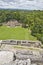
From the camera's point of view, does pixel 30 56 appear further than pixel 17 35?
No

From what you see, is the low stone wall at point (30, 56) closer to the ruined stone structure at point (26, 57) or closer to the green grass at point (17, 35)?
the ruined stone structure at point (26, 57)

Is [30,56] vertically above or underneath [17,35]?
above

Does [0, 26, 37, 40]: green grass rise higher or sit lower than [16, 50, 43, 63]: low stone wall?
lower

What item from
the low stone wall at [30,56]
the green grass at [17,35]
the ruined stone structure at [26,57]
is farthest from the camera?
the green grass at [17,35]

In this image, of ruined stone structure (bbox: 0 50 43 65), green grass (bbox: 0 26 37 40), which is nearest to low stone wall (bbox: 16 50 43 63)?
ruined stone structure (bbox: 0 50 43 65)

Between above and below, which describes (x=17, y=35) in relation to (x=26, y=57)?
below

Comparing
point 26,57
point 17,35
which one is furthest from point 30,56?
point 17,35

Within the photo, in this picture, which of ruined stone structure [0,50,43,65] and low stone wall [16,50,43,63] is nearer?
ruined stone structure [0,50,43,65]

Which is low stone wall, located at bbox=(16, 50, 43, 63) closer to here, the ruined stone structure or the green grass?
the ruined stone structure

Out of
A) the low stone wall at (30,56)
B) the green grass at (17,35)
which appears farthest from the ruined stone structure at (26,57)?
the green grass at (17,35)

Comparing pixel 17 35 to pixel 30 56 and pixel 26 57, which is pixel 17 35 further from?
pixel 26 57

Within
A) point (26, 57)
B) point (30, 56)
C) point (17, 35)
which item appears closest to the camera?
point (26, 57)

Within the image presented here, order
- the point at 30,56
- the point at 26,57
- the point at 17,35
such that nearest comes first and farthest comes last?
the point at 26,57 < the point at 30,56 < the point at 17,35
